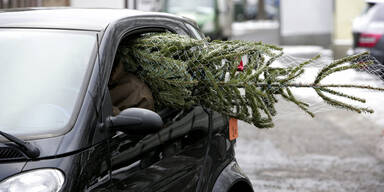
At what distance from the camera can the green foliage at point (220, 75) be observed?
12.4 feet

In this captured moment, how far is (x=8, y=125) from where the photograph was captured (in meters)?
3.06

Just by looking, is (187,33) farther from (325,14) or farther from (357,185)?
(325,14)

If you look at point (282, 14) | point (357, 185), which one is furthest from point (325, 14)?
point (357, 185)

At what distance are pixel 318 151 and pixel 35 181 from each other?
6199 mm

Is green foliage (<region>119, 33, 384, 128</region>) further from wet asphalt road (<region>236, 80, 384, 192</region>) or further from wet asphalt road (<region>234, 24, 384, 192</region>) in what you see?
wet asphalt road (<region>236, 80, 384, 192</region>)

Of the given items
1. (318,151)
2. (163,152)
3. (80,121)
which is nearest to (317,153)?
(318,151)

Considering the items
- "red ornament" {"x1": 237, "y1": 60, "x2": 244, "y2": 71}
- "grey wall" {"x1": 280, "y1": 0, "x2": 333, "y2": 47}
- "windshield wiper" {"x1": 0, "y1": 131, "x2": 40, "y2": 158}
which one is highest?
"red ornament" {"x1": 237, "y1": 60, "x2": 244, "y2": 71}

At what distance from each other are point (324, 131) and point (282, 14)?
43.8ft

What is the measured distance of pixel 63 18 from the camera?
3637mm

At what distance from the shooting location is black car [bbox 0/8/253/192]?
9.23 ft

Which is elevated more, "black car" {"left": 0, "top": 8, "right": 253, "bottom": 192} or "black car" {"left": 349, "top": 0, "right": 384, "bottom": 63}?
"black car" {"left": 0, "top": 8, "right": 253, "bottom": 192}

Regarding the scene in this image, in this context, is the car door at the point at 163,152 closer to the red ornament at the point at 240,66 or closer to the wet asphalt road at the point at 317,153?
the red ornament at the point at 240,66

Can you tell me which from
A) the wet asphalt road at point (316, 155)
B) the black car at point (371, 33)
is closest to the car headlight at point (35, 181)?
the wet asphalt road at point (316, 155)

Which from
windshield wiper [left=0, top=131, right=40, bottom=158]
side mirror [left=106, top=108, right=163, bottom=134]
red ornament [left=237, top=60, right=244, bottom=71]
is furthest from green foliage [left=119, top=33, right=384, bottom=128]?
windshield wiper [left=0, top=131, right=40, bottom=158]
